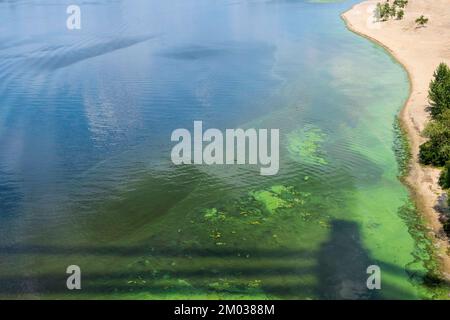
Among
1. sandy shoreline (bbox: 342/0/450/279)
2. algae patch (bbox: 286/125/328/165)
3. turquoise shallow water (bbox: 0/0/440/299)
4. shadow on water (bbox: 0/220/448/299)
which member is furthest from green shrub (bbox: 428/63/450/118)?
shadow on water (bbox: 0/220/448/299)

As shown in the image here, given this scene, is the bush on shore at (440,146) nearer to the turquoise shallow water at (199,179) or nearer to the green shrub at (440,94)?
the green shrub at (440,94)

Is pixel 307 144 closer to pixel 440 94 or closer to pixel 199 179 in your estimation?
pixel 199 179

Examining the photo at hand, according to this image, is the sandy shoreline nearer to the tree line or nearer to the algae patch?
the tree line

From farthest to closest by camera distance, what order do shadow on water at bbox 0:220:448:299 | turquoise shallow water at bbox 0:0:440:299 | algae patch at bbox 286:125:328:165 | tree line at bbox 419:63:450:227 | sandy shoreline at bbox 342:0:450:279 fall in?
algae patch at bbox 286:125:328:165 → tree line at bbox 419:63:450:227 → sandy shoreline at bbox 342:0:450:279 → turquoise shallow water at bbox 0:0:440:299 → shadow on water at bbox 0:220:448:299

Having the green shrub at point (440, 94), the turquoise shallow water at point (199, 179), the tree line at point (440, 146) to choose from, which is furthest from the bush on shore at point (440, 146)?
the turquoise shallow water at point (199, 179)

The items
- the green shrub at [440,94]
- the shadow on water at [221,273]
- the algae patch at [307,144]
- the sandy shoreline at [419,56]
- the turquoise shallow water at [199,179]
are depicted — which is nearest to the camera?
the shadow on water at [221,273]

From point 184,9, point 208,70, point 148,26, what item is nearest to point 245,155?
point 208,70

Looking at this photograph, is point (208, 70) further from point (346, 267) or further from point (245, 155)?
point (346, 267)
